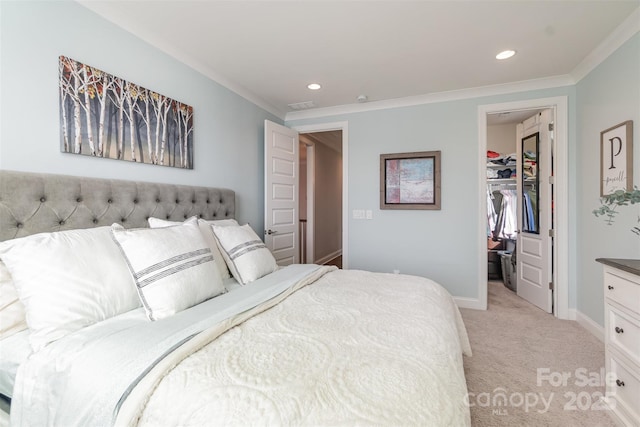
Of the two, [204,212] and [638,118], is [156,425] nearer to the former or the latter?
[204,212]

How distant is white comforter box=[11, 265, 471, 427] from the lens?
2.33ft

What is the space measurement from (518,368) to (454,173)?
1980 mm

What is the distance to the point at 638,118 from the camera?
6.31ft

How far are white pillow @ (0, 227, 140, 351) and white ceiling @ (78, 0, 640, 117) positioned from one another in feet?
4.90

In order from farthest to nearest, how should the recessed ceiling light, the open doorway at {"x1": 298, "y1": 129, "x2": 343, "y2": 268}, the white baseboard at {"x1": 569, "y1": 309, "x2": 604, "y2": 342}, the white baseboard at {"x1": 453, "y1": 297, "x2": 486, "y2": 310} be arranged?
the open doorway at {"x1": 298, "y1": 129, "x2": 343, "y2": 268}, the white baseboard at {"x1": 453, "y1": 297, "x2": 486, "y2": 310}, the white baseboard at {"x1": 569, "y1": 309, "x2": 604, "y2": 342}, the recessed ceiling light

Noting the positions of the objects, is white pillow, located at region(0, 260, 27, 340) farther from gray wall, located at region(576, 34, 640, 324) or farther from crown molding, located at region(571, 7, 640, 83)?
crown molding, located at region(571, 7, 640, 83)

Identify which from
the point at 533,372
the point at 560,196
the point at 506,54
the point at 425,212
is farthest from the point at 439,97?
the point at 533,372

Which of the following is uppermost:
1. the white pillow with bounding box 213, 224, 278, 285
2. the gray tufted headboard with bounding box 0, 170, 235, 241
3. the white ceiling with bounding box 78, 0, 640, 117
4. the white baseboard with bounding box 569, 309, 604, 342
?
the white ceiling with bounding box 78, 0, 640, 117

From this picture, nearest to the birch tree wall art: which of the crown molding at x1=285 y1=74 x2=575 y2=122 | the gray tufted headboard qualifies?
the gray tufted headboard

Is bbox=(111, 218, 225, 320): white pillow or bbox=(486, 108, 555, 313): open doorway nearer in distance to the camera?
bbox=(111, 218, 225, 320): white pillow

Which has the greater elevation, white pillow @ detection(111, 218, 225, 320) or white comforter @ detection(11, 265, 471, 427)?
white pillow @ detection(111, 218, 225, 320)

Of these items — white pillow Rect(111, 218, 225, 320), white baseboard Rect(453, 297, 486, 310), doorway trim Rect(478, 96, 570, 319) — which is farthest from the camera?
white baseboard Rect(453, 297, 486, 310)

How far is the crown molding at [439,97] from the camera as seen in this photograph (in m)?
2.82

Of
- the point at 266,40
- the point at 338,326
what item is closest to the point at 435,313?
the point at 338,326
